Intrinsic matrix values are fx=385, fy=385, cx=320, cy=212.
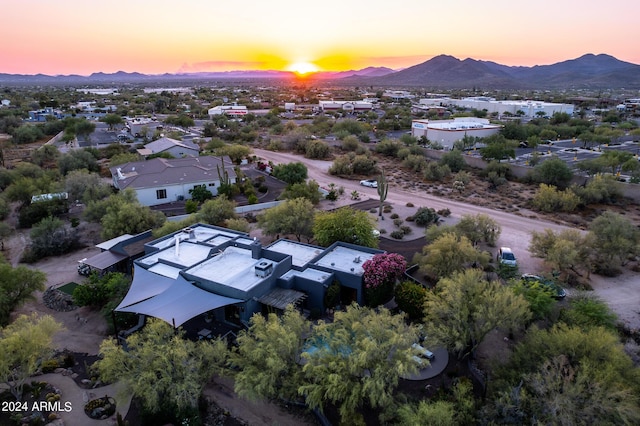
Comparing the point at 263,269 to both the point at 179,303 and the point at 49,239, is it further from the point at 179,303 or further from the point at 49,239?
the point at 49,239

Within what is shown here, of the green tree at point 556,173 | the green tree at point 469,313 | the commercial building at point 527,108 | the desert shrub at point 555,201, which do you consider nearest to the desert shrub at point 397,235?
the green tree at point 469,313

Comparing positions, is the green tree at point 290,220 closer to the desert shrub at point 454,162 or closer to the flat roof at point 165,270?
the flat roof at point 165,270

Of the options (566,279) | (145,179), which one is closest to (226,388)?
(566,279)

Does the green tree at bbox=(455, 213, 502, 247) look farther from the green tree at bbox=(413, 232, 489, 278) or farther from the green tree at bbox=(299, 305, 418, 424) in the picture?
the green tree at bbox=(299, 305, 418, 424)

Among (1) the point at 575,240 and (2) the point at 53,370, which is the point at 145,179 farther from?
(1) the point at 575,240

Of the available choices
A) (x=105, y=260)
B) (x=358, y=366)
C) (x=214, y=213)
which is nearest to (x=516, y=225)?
(x=214, y=213)
